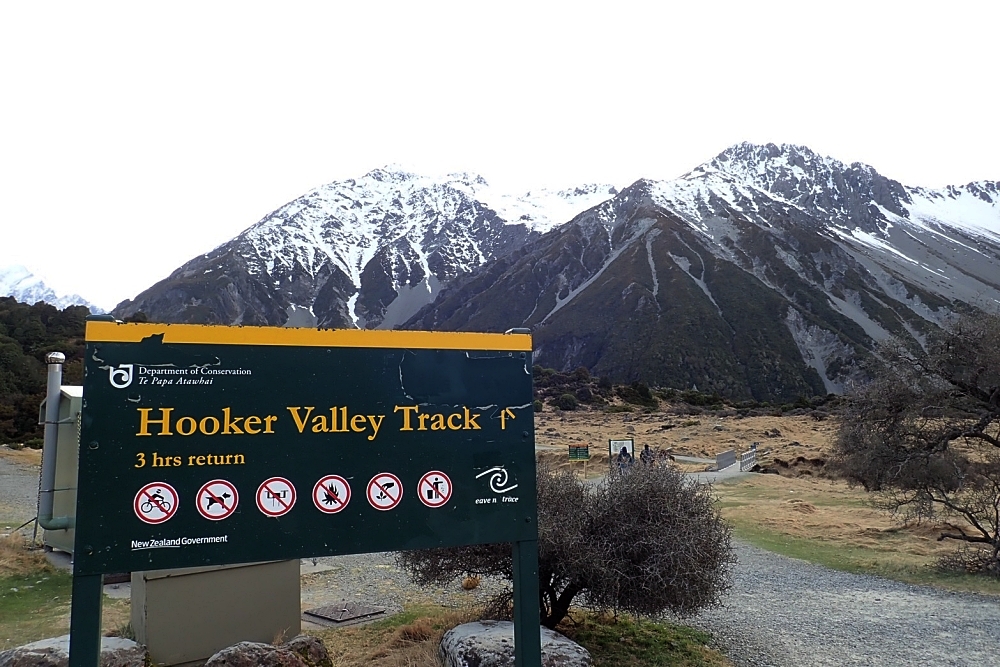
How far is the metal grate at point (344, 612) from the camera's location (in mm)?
8977

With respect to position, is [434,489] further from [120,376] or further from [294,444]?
[120,376]

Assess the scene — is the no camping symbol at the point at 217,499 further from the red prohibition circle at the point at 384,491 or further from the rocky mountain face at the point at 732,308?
the rocky mountain face at the point at 732,308

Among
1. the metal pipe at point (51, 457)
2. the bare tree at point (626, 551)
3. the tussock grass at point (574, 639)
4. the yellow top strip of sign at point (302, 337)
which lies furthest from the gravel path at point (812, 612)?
the metal pipe at point (51, 457)

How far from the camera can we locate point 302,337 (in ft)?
15.9

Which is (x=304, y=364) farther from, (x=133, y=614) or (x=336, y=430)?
(x=133, y=614)

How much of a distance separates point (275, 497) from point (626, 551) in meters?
3.67

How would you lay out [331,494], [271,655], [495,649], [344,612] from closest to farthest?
[331,494] → [271,655] → [495,649] → [344,612]

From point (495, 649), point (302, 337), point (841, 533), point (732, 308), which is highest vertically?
point (732, 308)

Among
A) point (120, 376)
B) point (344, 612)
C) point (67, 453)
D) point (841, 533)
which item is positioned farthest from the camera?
point (841, 533)

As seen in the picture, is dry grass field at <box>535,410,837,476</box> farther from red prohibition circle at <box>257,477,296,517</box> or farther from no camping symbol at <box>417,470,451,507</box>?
red prohibition circle at <box>257,477,296,517</box>

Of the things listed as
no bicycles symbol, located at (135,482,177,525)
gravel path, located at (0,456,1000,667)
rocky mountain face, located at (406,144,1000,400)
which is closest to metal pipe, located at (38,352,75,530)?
no bicycles symbol, located at (135,482,177,525)

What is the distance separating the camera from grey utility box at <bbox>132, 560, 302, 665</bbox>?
6316mm

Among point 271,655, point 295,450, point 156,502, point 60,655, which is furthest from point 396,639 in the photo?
point 156,502

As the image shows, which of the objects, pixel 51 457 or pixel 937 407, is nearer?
pixel 51 457
